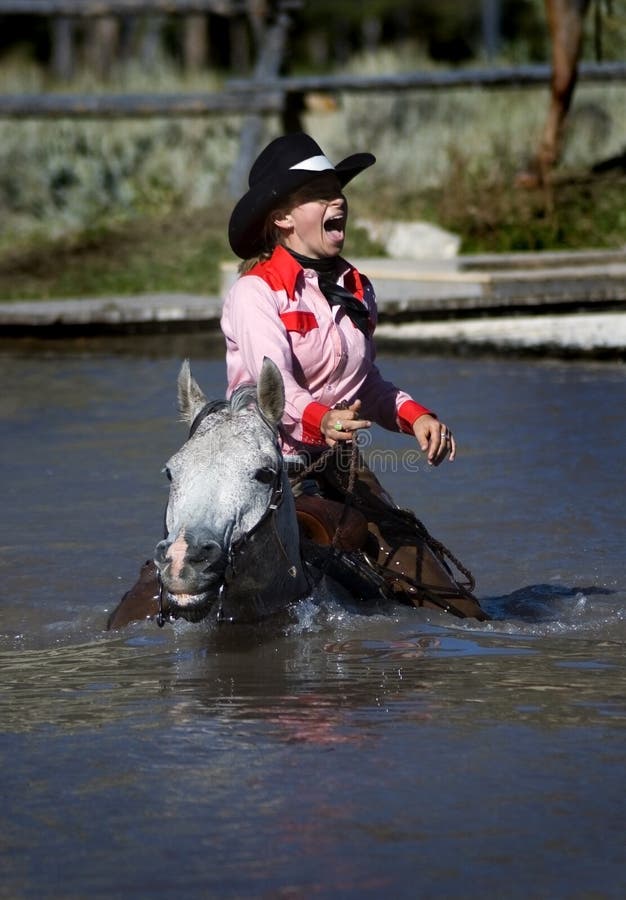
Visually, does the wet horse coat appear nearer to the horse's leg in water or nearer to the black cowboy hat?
the horse's leg in water

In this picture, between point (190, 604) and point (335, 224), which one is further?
point (335, 224)

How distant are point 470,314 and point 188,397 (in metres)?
8.37

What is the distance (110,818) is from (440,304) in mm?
9342

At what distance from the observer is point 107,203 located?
17375 millimetres

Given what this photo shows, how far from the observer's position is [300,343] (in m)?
5.78

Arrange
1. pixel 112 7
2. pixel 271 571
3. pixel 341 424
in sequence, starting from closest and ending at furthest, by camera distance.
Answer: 1. pixel 271 571
2. pixel 341 424
3. pixel 112 7

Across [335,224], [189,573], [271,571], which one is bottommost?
[271,571]

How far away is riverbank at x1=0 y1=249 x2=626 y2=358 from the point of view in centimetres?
1335

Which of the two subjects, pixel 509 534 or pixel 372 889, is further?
pixel 509 534

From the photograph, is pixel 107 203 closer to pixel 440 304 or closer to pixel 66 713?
pixel 440 304

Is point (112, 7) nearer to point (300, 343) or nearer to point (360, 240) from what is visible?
point (360, 240)

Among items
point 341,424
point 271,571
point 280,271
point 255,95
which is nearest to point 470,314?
point 255,95

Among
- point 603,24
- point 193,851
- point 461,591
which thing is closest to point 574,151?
point 603,24

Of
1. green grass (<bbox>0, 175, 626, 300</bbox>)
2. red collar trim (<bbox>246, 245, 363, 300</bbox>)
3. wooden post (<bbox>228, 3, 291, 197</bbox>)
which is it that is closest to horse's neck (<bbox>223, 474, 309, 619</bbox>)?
red collar trim (<bbox>246, 245, 363, 300</bbox>)
